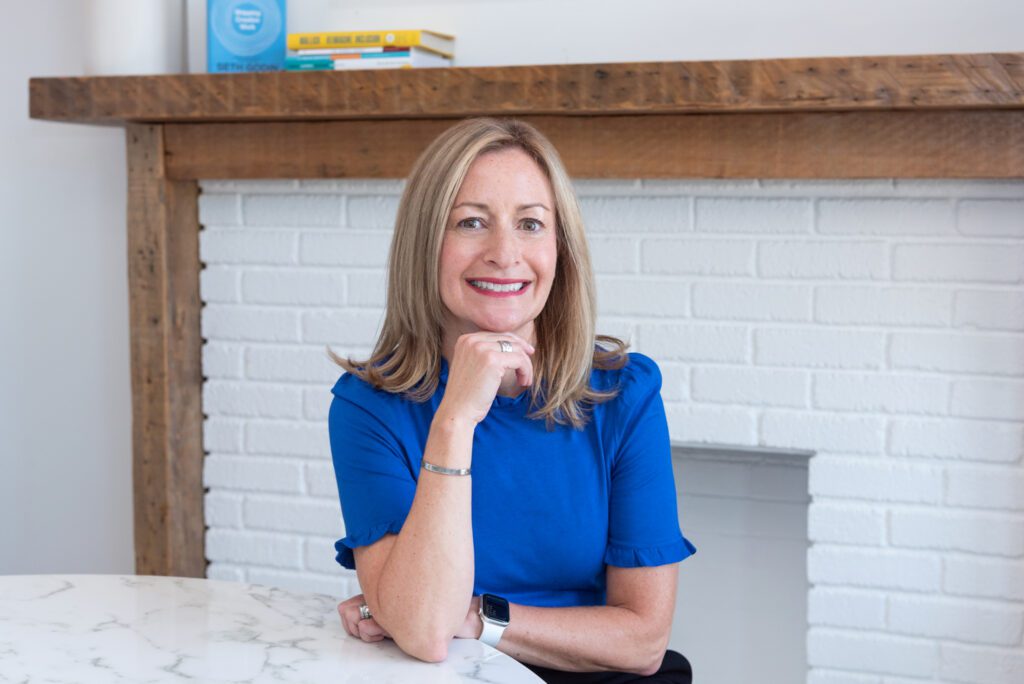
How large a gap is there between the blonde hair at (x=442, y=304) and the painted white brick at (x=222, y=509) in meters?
1.02

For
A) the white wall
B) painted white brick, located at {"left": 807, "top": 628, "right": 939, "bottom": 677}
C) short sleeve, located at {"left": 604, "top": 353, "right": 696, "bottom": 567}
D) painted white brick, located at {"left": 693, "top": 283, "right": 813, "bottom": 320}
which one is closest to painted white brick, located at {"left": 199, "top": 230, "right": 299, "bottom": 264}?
the white wall

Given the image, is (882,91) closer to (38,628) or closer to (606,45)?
(606,45)

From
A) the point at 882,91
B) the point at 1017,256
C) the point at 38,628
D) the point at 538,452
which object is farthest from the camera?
the point at 1017,256

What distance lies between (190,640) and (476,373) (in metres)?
0.42

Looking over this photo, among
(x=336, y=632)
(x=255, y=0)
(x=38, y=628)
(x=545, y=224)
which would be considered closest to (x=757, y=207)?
(x=545, y=224)

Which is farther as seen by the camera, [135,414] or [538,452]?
[135,414]

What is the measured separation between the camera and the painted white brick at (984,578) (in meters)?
1.97

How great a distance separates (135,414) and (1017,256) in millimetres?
1744

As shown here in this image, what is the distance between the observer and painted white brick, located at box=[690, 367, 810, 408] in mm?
2055

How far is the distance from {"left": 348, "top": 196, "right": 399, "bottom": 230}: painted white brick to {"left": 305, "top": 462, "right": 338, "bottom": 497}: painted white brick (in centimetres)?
51

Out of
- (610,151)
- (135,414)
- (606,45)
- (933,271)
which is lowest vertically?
(135,414)

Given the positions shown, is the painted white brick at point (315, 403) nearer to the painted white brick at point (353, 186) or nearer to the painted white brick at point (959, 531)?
the painted white brick at point (353, 186)

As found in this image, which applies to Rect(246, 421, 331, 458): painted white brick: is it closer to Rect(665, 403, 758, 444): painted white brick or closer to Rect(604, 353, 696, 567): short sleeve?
Rect(665, 403, 758, 444): painted white brick

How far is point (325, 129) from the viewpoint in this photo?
7.08 ft
